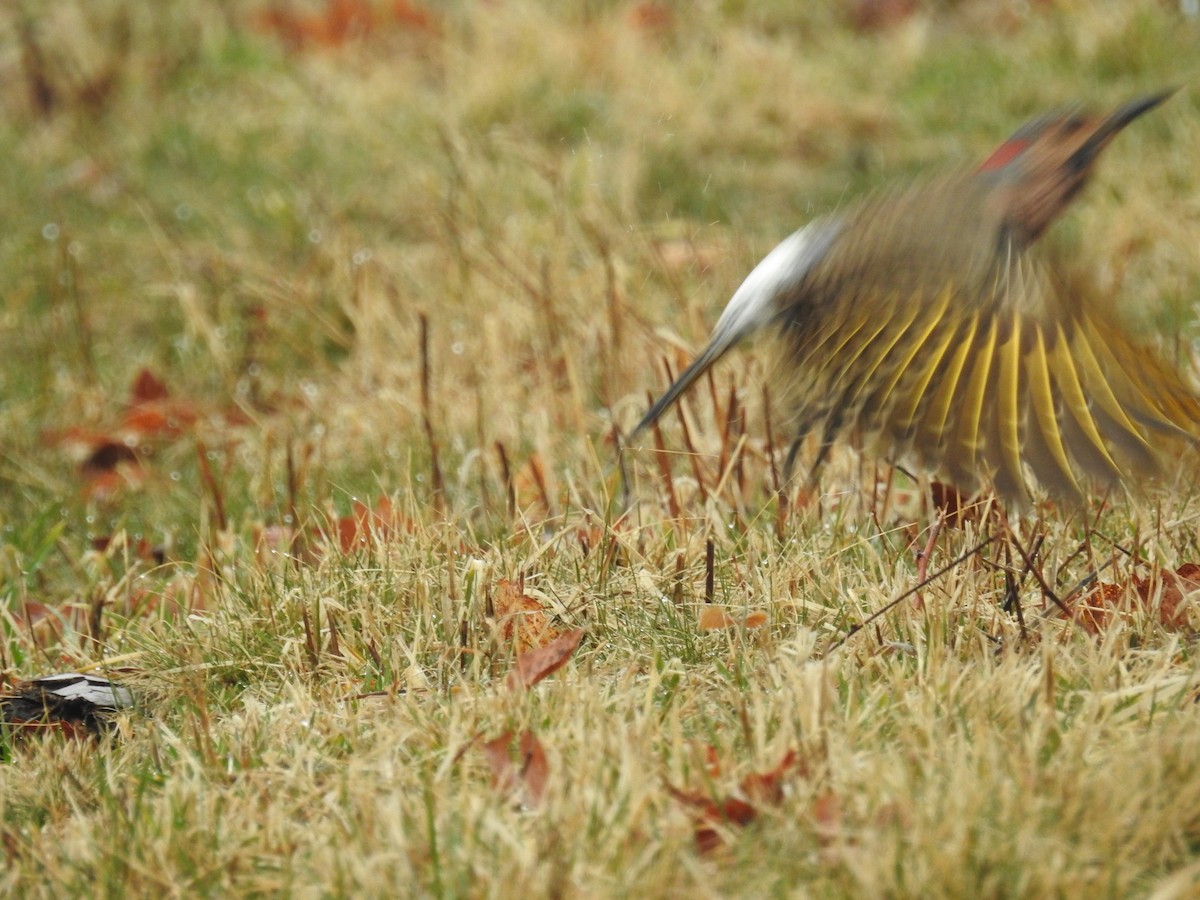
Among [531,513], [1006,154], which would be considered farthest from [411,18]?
[1006,154]

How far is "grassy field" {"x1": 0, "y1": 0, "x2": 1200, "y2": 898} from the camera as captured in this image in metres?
1.95

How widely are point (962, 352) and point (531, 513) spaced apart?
3.60 ft

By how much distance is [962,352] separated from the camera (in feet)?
8.52

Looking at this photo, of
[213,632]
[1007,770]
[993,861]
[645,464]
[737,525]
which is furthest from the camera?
[645,464]

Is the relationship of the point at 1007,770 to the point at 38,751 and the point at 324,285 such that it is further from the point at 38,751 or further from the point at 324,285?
the point at 324,285

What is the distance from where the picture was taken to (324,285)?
5.22 meters

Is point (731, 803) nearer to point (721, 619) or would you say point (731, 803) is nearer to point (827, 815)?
point (827, 815)

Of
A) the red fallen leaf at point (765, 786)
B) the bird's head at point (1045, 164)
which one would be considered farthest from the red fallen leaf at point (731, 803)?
the bird's head at point (1045, 164)

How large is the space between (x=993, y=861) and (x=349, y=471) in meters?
2.44

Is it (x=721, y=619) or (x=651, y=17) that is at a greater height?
(x=651, y=17)

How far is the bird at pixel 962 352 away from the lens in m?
2.47

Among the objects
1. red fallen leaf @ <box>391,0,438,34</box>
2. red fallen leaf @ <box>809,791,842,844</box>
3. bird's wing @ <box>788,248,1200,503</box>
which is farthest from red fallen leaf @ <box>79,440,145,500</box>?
red fallen leaf @ <box>391,0,438,34</box>

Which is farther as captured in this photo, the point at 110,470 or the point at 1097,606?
the point at 110,470

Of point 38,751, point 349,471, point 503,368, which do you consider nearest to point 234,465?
point 349,471
